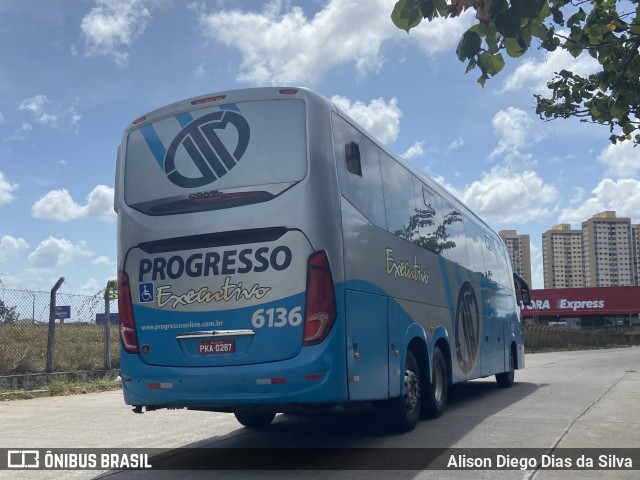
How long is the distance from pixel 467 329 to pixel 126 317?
6632 mm

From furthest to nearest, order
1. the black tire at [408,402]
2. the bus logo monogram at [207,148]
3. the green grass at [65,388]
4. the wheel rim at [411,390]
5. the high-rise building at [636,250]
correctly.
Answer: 1. the high-rise building at [636,250]
2. the green grass at [65,388]
3. the wheel rim at [411,390]
4. the black tire at [408,402]
5. the bus logo monogram at [207,148]

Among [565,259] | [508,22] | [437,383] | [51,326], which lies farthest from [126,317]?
[565,259]

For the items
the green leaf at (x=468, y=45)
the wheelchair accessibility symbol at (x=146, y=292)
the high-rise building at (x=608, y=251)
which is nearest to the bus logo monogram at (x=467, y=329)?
the wheelchair accessibility symbol at (x=146, y=292)

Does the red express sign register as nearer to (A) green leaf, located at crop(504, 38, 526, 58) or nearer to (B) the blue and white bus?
(B) the blue and white bus

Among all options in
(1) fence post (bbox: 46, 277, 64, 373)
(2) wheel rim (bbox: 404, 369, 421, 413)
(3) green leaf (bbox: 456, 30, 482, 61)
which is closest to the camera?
(3) green leaf (bbox: 456, 30, 482, 61)

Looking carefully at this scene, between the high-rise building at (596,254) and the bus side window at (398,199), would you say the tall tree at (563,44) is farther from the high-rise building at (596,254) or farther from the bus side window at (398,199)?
the high-rise building at (596,254)

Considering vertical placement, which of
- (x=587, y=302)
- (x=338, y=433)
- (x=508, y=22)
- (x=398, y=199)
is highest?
(x=508, y=22)

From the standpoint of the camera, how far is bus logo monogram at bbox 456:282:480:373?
12.0 m

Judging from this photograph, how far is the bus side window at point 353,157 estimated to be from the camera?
7949mm

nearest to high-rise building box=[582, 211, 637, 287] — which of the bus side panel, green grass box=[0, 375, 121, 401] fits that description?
green grass box=[0, 375, 121, 401]

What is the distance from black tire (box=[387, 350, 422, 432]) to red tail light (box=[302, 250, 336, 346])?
2153mm

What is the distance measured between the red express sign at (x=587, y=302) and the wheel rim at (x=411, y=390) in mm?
59313

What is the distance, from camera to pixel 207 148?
773 cm

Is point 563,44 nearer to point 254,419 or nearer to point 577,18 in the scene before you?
point 577,18
